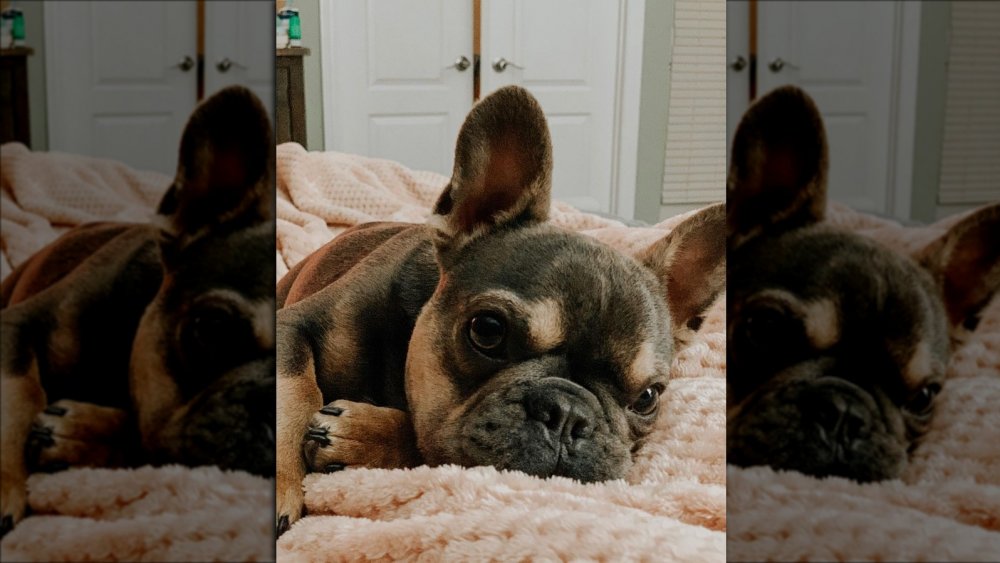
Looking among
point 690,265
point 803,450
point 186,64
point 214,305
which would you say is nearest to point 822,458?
point 803,450

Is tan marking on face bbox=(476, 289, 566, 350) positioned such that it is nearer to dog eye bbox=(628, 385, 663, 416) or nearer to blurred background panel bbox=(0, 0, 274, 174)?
dog eye bbox=(628, 385, 663, 416)

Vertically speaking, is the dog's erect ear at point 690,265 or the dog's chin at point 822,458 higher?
the dog's erect ear at point 690,265

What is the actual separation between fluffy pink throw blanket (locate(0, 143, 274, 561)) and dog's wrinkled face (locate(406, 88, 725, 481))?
10.9 inches

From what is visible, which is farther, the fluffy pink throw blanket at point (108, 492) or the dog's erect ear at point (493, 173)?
the dog's erect ear at point (493, 173)

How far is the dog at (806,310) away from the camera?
77 centimetres

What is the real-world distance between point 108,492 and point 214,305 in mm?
207

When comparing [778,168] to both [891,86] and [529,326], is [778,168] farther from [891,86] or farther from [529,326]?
[529,326]

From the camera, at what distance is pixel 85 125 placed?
767 millimetres

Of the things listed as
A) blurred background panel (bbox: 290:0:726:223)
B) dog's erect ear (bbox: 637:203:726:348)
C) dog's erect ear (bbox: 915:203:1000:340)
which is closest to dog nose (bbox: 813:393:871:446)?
dog's erect ear (bbox: 915:203:1000:340)

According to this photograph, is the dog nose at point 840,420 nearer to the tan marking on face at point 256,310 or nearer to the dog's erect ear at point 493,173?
the dog's erect ear at point 493,173

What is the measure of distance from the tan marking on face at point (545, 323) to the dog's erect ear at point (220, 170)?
1.19 ft

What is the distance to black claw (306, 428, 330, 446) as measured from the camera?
1.01 m

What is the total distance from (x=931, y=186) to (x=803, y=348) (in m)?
0.22

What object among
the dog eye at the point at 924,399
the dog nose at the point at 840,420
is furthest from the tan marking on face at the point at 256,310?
the dog eye at the point at 924,399
